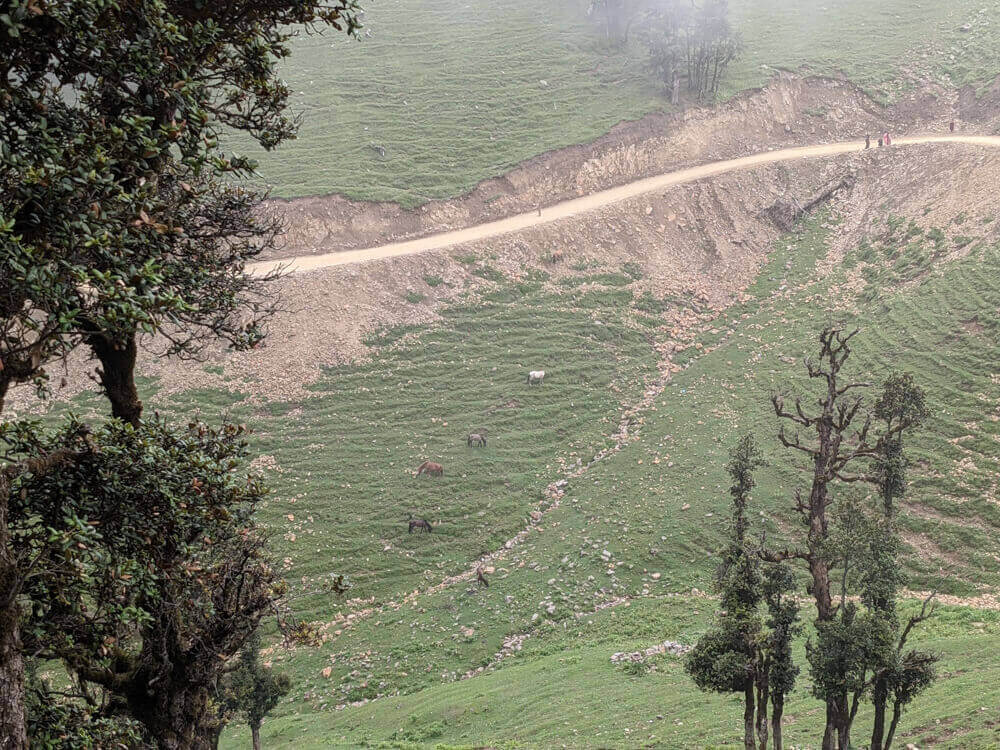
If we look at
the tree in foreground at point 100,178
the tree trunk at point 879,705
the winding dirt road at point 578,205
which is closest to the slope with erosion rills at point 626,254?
the winding dirt road at point 578,205

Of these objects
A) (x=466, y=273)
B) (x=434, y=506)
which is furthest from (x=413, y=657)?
(x=466, y=273)

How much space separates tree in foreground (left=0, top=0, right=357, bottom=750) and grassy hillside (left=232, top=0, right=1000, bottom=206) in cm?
4295

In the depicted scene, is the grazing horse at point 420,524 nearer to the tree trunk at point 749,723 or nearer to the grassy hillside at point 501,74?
the tree trunk at point 749,723

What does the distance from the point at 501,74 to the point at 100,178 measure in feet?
219

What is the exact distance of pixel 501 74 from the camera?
6956 cm

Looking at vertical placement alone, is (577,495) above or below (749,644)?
below

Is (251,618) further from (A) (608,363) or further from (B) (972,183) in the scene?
(B) (972,183)

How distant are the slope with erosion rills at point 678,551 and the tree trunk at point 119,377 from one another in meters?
16.3

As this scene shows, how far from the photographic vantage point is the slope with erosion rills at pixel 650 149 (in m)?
50.7

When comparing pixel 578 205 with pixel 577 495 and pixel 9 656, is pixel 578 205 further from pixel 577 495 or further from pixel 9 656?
pixel 9 656

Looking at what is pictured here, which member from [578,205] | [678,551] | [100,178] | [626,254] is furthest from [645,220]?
[100,178]

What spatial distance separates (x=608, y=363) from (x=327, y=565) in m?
21.0

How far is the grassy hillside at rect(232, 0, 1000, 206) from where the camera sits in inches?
2244

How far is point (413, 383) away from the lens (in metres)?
42.9
